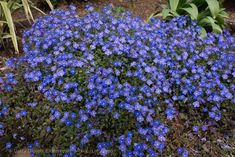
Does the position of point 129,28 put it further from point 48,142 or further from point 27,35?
point 48,142

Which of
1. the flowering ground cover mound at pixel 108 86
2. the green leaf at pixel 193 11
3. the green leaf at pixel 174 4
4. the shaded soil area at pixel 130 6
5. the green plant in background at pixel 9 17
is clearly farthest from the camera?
the shaded soil area at pixel 130 6

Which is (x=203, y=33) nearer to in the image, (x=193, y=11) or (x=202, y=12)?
(x=193, y=11)

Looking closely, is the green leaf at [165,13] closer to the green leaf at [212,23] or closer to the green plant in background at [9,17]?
the green leaf at [212,23]

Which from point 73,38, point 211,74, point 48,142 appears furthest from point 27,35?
point 211,74

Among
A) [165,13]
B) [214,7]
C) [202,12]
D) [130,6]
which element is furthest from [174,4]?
[130,6]

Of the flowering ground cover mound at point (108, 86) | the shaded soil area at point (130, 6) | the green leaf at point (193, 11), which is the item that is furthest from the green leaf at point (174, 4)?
the flowering ground cover mound at point (108, 86)

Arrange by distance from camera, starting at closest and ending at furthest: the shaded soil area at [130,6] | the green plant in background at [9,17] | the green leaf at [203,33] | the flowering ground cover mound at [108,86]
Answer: the flowering ground cover mound at [108,86] → the green plant in background at [9,17] → the green leaf at [203,33] → the shaded soil area at [130,6]

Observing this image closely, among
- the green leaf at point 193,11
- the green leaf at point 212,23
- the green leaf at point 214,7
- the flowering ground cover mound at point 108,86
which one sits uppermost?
the green leaf at point 214,7
